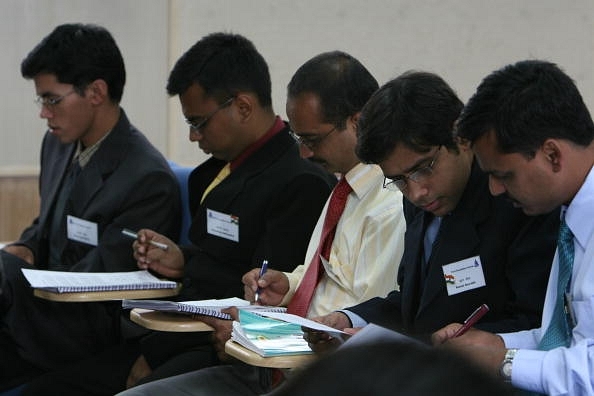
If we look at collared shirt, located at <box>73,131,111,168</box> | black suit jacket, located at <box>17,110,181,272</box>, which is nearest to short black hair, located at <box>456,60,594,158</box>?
black suit jacket, located at <box>17,110,181,272</box>

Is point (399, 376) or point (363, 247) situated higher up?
point (399, 376)

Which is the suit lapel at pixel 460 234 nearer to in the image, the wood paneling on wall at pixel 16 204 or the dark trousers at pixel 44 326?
the dark trousers at pixel 44 326

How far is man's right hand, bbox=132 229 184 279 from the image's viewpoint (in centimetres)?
302

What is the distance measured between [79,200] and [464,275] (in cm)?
179

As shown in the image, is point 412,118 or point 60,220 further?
point 60,220

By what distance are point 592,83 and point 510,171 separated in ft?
10.3

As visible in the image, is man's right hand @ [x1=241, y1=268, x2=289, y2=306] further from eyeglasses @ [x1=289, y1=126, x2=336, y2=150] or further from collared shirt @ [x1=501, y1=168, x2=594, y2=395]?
collared shirt @ [x1=501, y1=168, x2=594, y2=395]

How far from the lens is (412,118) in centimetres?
215

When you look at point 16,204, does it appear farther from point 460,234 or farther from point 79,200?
point 460,234

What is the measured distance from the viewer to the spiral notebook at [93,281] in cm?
276

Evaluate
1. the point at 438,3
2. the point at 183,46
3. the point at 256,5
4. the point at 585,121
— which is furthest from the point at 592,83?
the point at 585,121

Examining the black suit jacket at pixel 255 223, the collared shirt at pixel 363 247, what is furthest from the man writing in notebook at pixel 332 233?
the black suit jacket at pixel 255 223

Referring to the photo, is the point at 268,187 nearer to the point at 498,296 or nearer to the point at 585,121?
the point at 498,296

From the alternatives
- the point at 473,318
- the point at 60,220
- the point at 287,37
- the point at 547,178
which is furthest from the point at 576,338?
the point at 287,37
